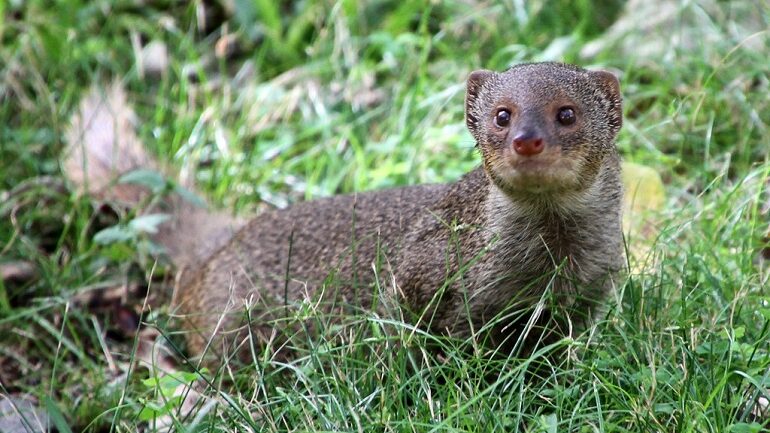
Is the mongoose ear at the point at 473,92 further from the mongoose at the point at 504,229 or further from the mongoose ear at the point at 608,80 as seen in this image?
the mongoose ear at the point at 608,80

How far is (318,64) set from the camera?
5242 mm

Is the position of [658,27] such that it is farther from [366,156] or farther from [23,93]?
[23,93]

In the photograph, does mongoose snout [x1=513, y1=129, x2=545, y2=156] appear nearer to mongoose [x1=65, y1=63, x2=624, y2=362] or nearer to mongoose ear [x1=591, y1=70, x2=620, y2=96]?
mongoose [x1=65, y1=63, x2=624, y2=362]

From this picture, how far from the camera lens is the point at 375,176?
4445 mm

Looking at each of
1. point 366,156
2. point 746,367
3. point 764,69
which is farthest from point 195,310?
point 764,69

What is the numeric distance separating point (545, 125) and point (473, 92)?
1.49ft

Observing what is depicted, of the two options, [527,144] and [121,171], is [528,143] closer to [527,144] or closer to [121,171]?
[527,144]

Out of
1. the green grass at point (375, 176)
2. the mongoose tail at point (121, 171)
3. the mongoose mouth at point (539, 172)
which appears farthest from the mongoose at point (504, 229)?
the mongoose tail at point (121, 171)

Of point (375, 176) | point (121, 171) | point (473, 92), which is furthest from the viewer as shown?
point (121, 171)

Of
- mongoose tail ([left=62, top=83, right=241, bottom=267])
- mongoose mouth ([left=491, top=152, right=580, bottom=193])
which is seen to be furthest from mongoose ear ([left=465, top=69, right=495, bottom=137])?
mongoose tail ([left=62, top=83, right=241, bottom=267])

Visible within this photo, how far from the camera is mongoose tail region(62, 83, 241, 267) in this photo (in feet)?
14.6

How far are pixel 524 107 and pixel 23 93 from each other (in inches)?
120

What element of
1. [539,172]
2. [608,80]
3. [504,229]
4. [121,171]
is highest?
[608,80]

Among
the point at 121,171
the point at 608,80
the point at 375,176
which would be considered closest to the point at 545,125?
the point at 608,80
